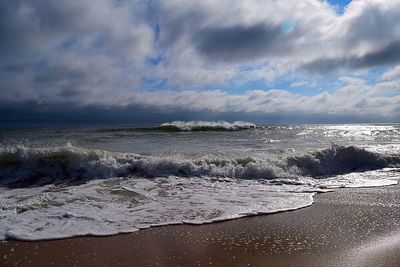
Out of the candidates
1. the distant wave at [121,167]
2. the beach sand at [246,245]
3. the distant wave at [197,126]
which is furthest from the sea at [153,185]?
the distant wave at [197,126]

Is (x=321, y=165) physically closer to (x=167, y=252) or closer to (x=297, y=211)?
(x=297, y=211)

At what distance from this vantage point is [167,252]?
4.55 m

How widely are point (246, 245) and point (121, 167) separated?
7.07 meters

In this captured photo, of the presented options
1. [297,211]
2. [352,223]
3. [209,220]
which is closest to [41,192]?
[209,220]

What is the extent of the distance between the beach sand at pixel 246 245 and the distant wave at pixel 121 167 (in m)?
4.82

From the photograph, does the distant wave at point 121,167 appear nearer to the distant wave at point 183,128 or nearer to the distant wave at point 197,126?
the distant wave at point 183,128

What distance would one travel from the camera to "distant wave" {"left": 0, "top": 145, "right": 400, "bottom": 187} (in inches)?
420

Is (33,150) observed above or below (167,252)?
above

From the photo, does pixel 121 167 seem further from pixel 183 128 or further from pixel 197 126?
pixel 197 126

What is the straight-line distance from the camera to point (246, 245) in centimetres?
481

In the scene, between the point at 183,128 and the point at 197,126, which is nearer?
the point at 183,128

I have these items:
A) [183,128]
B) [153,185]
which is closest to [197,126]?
[183,128]

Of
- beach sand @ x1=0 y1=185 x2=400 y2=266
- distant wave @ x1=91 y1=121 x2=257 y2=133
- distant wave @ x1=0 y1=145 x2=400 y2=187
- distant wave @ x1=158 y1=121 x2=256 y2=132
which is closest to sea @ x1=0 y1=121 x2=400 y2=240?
distant wave @ x1=0 y1=145 x2=400 y2=187

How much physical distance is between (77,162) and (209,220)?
693cm
